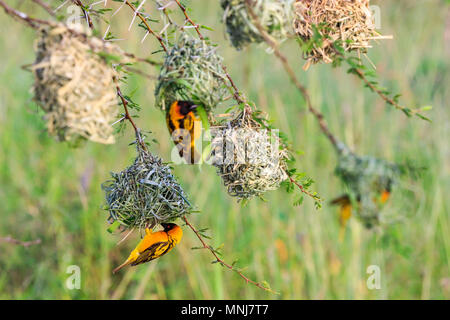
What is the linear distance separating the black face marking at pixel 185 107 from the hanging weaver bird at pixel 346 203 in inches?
→ 81.7

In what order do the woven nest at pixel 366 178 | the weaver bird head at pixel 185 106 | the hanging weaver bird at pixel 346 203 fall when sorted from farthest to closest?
the hanging weaver bird at pixel 346 203 < the woven nest at pixel 366 178 < the weaver bird head at pixel 185 106

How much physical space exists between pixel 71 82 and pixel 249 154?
2.99 ft

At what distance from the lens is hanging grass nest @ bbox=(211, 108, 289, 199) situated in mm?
2395

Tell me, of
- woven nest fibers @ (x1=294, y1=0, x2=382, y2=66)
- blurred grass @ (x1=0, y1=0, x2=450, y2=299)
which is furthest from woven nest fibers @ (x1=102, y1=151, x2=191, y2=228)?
blurred grass @ (x1=0, y1=0, x2=450, y2=299)

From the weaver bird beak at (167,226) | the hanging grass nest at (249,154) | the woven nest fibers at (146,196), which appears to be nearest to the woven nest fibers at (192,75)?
the hanging grass nest at (249,154)

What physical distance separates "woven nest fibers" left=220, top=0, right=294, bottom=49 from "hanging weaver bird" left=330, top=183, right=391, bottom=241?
2.29 metres

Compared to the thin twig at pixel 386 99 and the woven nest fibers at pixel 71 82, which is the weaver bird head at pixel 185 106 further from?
the thin twig at pixel 386 99

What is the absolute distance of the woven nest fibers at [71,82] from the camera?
71.6 inches

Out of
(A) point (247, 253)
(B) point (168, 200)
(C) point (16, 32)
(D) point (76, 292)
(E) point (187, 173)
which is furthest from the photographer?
(C) point (16, 32)

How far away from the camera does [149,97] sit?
19.2ft

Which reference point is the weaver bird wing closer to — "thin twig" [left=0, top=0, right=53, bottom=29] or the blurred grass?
"thin twig" [left=0, top=0, right=53, bottom=29]
